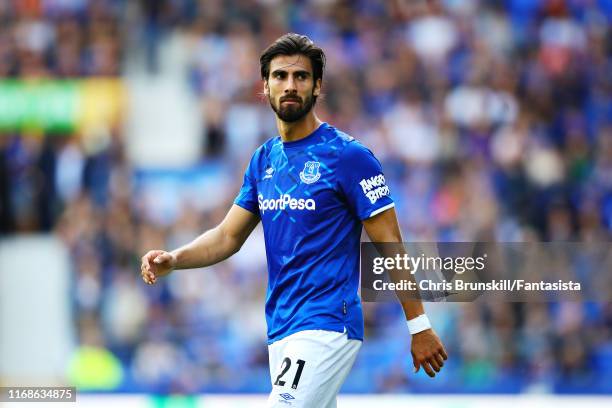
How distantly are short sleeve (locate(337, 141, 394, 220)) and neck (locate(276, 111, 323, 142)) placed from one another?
0.75 feet

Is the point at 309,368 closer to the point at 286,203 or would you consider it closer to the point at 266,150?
the point at 286,203

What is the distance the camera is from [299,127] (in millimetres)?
5512

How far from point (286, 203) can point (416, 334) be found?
0.83 metres

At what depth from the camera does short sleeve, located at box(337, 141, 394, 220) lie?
531cm

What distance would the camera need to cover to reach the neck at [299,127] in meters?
5.50

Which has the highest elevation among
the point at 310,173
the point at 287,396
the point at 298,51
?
the point at 298,51

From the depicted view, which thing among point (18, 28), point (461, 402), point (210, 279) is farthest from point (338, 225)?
point (18, 28)

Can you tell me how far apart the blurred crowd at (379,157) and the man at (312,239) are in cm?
581

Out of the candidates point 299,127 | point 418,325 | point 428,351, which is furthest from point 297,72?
point 428,351

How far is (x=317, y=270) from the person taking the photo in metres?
5.32

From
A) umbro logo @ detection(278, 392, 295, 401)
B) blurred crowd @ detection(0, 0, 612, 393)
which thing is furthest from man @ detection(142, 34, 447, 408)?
blurred crowd @ detection(0, 0, 612, 393)

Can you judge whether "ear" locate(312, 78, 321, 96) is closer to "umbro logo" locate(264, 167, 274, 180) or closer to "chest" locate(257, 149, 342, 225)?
"chest" locate(257, 149, 342, 225)

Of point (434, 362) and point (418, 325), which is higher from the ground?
point (418, 325)

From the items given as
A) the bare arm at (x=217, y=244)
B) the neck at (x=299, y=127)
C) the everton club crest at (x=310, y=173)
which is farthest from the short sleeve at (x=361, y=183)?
the bare arm at (x=217, y=244)
